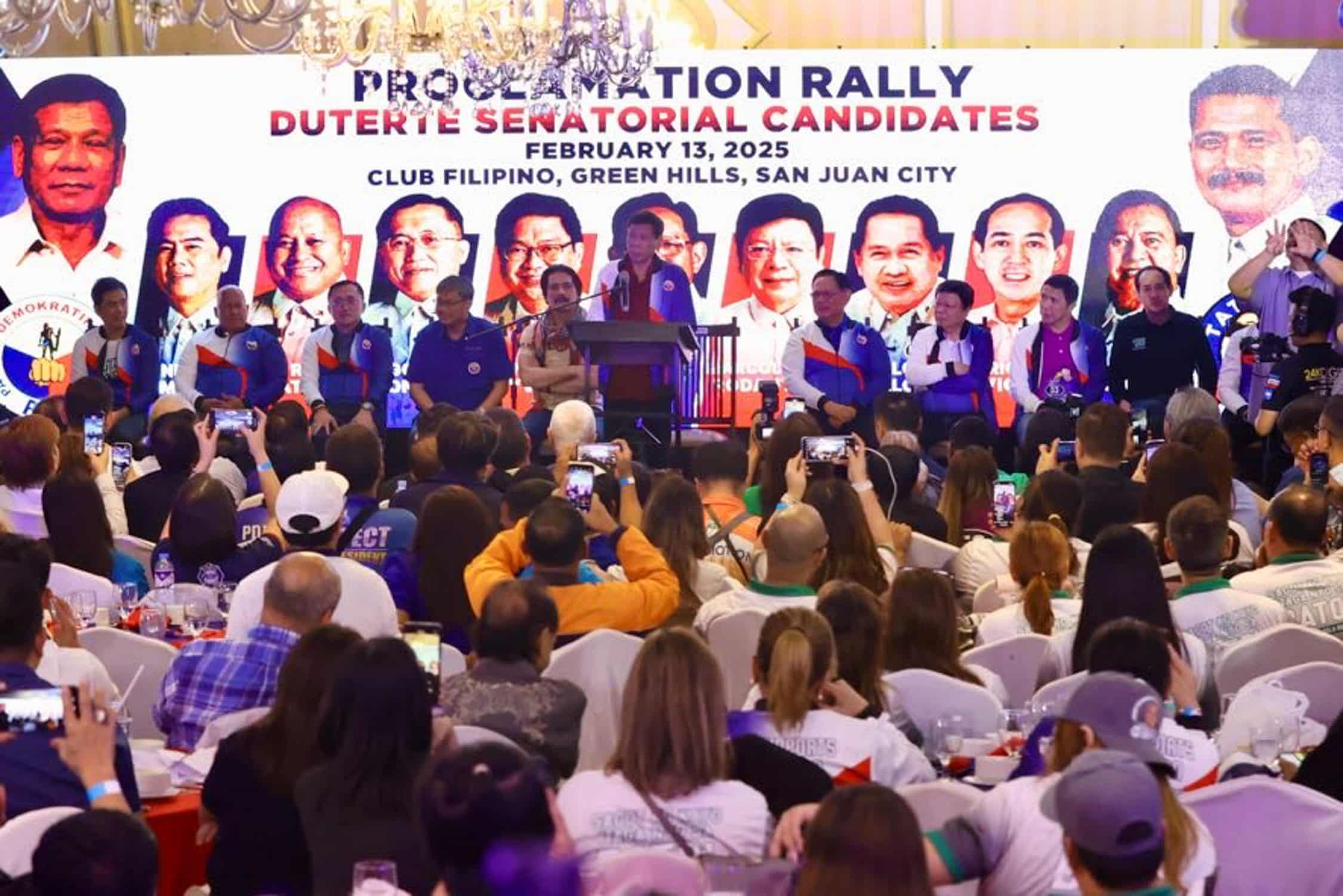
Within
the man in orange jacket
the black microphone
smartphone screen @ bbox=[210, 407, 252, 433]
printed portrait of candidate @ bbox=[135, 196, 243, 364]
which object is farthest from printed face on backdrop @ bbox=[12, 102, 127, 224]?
the man in orange jacket

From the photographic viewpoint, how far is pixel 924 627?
5.93 meters

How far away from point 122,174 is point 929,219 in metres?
5.18

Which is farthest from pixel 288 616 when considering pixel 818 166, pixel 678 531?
pixel 818 166

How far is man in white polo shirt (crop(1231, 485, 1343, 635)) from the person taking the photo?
22.7ft

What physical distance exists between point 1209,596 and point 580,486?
6.79ft

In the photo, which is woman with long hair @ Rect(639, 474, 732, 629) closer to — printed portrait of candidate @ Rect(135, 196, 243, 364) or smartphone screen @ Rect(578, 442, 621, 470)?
smartphone screen @ Rect(578, 442, 621, 470)

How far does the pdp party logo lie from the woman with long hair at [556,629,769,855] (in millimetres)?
10988

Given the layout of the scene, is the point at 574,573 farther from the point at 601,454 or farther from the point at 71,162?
the point at 71,162

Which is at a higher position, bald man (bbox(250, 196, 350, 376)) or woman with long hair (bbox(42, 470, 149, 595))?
bald man (bbox(250, 196, 350, 376))

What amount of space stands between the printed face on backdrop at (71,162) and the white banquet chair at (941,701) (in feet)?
33.3

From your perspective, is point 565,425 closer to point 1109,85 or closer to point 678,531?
point 678,531

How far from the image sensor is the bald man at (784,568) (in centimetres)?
680

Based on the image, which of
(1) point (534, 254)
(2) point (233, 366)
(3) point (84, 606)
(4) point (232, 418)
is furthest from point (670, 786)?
(1) point (534, 254)

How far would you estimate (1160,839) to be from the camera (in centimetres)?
339
